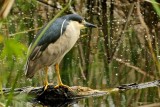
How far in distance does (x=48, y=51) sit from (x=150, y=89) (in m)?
1.02

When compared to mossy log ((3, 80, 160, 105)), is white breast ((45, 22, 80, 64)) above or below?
above

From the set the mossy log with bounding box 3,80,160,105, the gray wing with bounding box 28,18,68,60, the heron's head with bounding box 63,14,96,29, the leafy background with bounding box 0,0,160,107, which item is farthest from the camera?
the heron's head with bounding box 63,14,96,29

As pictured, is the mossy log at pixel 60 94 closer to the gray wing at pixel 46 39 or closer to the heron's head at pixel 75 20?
the gray wing at pixel 46 39

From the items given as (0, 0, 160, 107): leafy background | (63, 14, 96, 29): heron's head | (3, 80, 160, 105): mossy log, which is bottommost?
(3, 80, 160, 105): mossy log

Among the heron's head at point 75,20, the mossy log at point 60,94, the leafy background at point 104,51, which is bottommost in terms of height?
the mossy log at point 60,94

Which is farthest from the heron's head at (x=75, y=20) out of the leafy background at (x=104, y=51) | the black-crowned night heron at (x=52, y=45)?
the leafy background at (x=104, y=51)

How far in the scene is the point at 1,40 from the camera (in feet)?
7.17

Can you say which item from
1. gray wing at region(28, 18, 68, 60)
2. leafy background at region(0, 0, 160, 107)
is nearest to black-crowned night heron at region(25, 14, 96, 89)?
gray wing at region(28, 18, 68, 60)

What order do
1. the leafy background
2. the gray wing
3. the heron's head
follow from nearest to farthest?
the leafy background, the gray wing, the heron's head

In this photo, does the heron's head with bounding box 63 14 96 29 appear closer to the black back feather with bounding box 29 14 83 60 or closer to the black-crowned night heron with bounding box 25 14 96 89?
the black-crowned night heron with bounding box 25 14 96 89

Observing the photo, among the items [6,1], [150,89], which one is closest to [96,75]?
[150,89]

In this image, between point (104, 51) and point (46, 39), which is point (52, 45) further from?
point (104, 51)

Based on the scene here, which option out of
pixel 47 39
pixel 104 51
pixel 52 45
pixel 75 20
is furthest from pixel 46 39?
pixel 104 51

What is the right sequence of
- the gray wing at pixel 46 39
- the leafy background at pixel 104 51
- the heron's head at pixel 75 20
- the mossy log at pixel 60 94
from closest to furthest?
the leafy background at pixel 104 51
the gray wing at pixel 46 39
the mossy log at pixel 60 94
the heron's head at pixel 75 20
